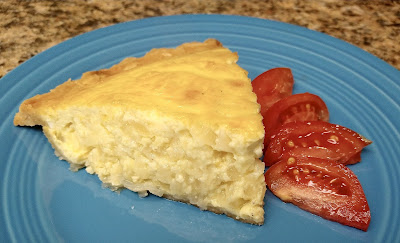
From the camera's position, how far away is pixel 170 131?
1.90 m

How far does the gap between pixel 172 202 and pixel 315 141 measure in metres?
0.74

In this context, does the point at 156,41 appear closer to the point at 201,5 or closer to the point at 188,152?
the point at 201,5

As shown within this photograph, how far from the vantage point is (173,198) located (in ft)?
6.66

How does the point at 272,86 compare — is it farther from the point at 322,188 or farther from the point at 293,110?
the point at 322,188

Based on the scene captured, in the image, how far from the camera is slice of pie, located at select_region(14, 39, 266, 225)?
6.13 ft

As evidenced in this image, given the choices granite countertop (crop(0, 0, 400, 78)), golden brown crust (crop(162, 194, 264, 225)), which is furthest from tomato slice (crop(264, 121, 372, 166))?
granite countertop (crop(0, 0, 400, 78))

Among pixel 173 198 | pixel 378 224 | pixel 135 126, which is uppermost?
pixel 135 126

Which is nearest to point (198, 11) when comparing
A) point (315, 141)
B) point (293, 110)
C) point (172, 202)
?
point (293, 110)

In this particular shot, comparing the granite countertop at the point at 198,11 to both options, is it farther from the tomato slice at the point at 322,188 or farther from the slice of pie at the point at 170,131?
the tomato slice at the point at 322,188

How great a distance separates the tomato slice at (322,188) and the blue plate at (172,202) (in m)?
0.05

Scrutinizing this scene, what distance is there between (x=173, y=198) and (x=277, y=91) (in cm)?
83

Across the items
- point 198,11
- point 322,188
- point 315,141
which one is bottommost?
point 322,188

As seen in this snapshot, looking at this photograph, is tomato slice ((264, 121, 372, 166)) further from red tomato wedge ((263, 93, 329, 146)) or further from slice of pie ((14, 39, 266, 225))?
slice of pie ((14, 39, 266, 225))

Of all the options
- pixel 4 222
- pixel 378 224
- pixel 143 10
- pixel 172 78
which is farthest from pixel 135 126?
pixel 143 10
